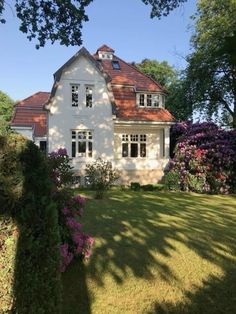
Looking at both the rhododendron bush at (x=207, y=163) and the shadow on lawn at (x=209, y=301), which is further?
the rhododendron bush at (x=207, y=163)

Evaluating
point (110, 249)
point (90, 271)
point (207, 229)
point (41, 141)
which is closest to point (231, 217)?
point (207, 229)

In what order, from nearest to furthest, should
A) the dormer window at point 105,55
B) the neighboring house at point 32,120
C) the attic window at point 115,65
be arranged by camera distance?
the attic window at point 115,65 → the dormer window at point 105,55 → the neighboring house at point 32,120

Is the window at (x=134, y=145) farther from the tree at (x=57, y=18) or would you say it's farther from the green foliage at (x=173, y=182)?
the tree at (x=57, y=18)

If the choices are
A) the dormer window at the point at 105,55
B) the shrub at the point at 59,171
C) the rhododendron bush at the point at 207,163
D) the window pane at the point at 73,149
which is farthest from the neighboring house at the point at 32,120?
the shrub at the point at 59,171

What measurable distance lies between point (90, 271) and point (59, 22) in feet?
26.5

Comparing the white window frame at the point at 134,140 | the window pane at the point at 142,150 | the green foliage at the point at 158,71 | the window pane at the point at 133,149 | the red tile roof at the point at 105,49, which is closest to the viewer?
the white window frame at the point at 134,140

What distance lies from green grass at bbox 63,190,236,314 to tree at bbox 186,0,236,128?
24.2 meters

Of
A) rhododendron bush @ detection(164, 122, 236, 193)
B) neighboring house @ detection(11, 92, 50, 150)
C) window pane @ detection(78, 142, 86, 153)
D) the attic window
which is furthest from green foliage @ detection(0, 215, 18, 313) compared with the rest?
neighboring house @ detection(11, 92, 50, 150)

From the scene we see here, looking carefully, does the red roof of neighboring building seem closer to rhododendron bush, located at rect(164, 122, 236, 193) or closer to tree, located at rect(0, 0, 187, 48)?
rhododendron bush, located at rect(164, 122, 236, 193)

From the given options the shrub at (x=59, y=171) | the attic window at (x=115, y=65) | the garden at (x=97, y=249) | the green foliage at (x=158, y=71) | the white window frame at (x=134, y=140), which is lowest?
the garden at (x=97, y=249)

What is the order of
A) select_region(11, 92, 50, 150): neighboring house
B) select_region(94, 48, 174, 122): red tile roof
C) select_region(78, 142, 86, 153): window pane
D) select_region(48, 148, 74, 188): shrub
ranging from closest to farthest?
select_region(48, 148, 74, 188): shrub, select_region(78, 142, 86, 153): window pane, select_region(94, 48, 174, 122): red tile roof, select_region(11, 92, 50, 150): neighboring house

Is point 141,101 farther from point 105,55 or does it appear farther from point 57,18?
point 57,18

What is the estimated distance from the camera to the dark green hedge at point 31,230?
12.4 ft

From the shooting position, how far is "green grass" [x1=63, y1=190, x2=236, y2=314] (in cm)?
545
